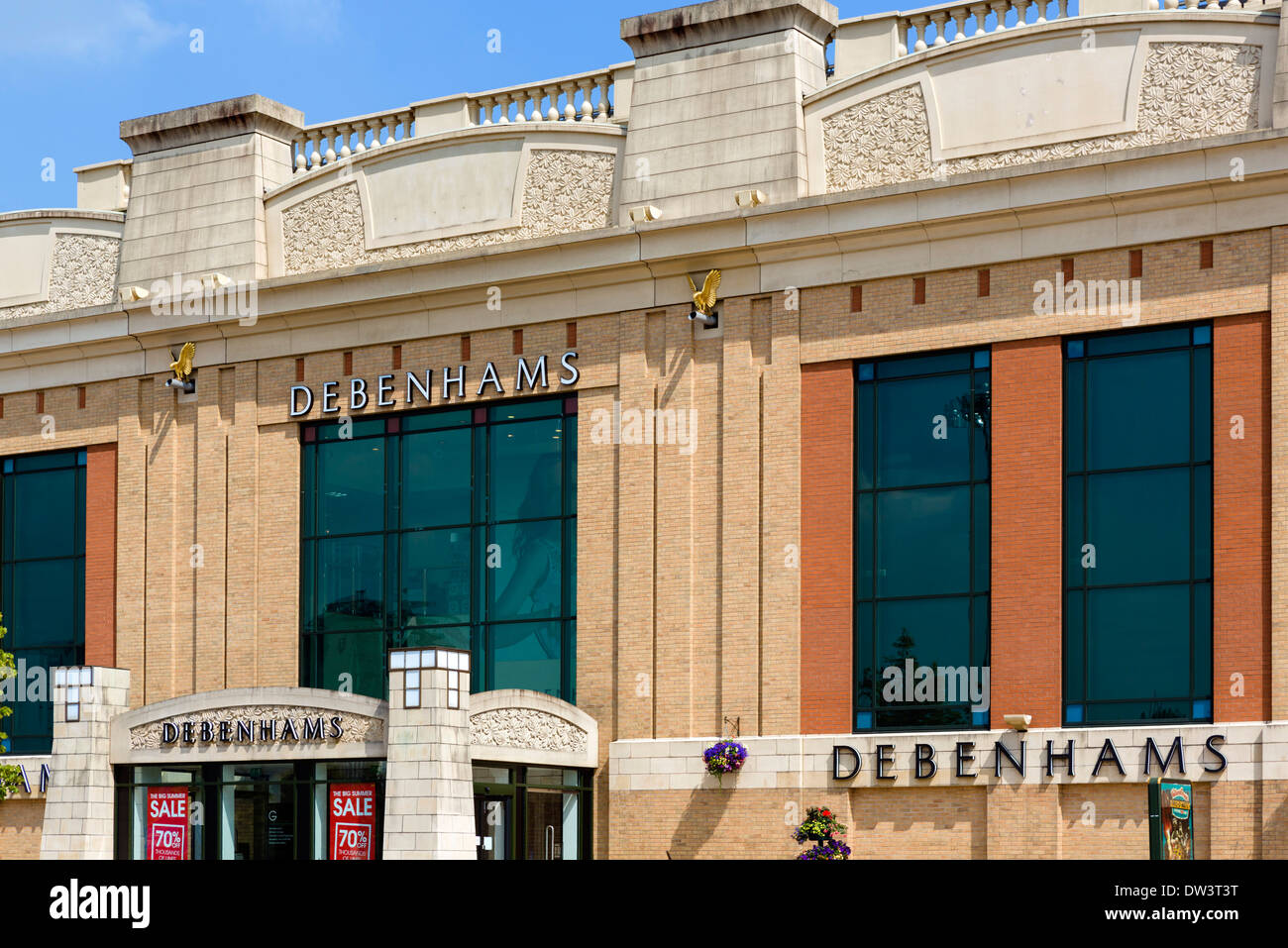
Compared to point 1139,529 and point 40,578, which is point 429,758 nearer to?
point 1139,529

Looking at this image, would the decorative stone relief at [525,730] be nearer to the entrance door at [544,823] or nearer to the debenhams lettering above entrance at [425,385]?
the entrance door at [544,823]

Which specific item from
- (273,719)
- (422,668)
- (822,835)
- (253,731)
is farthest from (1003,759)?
(253,731)

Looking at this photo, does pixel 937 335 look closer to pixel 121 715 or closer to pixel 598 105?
pixel 598 105

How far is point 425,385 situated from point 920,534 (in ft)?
32.3

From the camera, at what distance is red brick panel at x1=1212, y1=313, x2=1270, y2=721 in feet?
81.9

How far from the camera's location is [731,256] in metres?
29.6

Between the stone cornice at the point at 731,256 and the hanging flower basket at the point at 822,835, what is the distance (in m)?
8.66

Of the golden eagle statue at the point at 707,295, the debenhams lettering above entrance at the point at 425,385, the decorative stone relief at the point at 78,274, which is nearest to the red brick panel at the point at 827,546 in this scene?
the golden eagle statue at the point at 707,295

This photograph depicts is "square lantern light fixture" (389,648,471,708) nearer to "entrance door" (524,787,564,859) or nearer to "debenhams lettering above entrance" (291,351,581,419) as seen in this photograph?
"entrance door" (524,787,564,859)

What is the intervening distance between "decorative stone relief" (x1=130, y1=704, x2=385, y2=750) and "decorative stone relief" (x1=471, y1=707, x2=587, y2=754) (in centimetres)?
159

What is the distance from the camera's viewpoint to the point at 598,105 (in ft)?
106

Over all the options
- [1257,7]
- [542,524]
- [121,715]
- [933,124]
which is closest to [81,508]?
[121,715]

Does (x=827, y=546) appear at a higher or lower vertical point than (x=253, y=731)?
higher

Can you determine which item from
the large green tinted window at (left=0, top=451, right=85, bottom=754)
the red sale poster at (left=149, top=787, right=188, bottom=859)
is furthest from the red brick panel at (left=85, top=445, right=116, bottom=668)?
the red sale poster at (left=149, top=787, right=188, bottom=859)
